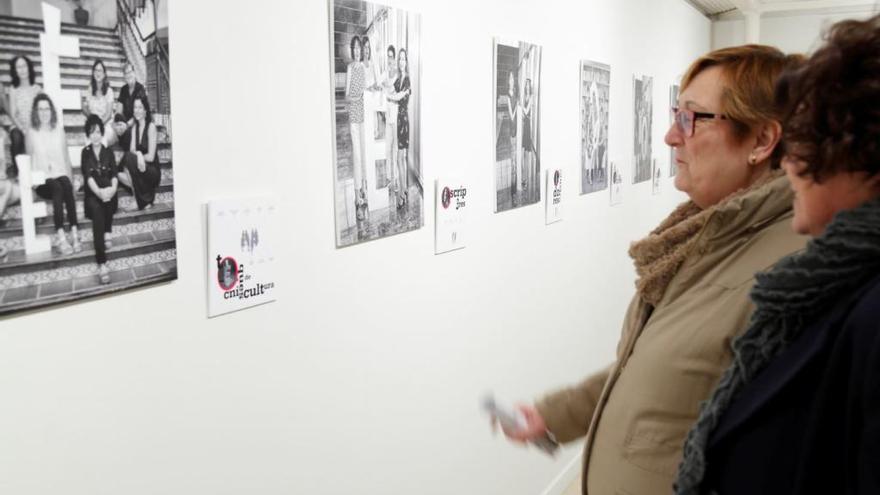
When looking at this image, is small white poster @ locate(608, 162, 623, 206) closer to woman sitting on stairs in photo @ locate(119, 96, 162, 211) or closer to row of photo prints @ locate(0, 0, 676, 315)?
row of photo prints @ locate(0, 0, 676, 315)

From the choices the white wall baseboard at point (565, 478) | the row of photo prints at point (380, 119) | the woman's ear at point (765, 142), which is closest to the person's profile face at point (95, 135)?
the row of photo prints at point (380, 119)

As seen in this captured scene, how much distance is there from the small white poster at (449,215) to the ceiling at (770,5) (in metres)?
5.54

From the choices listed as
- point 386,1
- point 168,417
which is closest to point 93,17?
point 168,417

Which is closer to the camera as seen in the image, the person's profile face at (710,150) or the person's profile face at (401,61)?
the person's profile face at (710,150)

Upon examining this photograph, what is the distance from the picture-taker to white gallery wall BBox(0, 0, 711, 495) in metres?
1.54

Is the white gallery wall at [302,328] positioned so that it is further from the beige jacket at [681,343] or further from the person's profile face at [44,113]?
the beige jacket at [681,343]

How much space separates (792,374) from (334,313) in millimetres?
1497

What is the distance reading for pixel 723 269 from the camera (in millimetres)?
1517

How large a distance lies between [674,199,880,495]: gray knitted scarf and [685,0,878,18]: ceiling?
708 centimetres

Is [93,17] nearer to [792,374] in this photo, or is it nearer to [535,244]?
[792,374]

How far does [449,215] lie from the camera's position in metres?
2.77

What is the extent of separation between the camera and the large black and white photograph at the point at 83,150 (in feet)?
4.44

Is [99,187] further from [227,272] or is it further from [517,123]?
[517,123]

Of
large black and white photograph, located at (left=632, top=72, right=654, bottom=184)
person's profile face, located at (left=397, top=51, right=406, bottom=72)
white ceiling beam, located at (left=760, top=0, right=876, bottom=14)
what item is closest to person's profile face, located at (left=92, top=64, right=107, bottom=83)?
person's profile face, located at (left=397, top=51, right=406, bottom=72)
